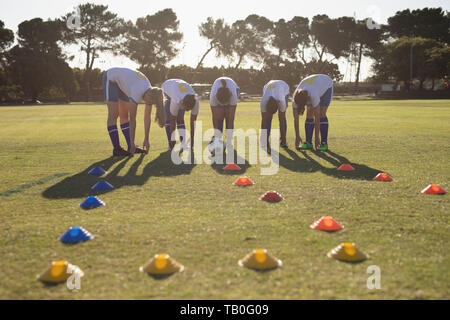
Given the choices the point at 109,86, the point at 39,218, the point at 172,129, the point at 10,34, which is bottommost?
the point at 39,218

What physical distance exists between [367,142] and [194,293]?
9.08 m

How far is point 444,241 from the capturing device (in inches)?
145

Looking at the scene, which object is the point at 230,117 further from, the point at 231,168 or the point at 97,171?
the point at 97,171

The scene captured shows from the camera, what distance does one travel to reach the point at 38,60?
6800 cm

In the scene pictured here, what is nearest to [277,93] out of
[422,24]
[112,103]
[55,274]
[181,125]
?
[181,125]

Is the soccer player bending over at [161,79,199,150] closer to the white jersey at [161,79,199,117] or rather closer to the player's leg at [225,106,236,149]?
the white jersey at [161,79,199,117]

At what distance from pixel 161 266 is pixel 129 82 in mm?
6175

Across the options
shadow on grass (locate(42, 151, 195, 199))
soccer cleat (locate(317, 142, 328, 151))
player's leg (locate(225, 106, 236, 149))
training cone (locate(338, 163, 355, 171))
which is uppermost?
player's leg (locate(225, 106, 236, 149))

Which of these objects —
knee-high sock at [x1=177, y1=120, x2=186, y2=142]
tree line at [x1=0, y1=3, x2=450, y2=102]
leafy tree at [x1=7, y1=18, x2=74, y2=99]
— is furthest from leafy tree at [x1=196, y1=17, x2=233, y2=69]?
knee-high sock at [x1=177, y1=120, x2=186, y2=142]

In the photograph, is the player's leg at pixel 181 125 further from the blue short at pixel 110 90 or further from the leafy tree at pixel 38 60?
the leafy tree at pixel 38 60

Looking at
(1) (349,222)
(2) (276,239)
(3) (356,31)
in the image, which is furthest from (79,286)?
(3) (356,31)

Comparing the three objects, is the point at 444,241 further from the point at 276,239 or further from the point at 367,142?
the point at 367,142

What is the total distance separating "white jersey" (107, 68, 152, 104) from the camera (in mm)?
8516

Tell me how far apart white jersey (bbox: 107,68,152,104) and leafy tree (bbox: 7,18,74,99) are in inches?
2607
